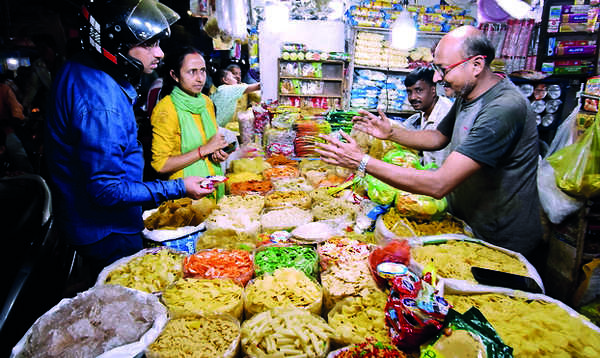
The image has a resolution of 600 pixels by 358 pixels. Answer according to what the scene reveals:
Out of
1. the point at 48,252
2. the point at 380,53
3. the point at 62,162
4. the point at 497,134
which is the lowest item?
the point at 48,252

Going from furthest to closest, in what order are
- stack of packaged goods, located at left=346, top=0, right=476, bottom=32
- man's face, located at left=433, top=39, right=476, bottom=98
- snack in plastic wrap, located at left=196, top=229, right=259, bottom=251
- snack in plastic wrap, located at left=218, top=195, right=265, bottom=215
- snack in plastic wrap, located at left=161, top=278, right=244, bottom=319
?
1. stack of packaged goods, located at left=346, top=0, right=476, bottom=32
2. snack in plastic wrap, located at left=218, top=195, right=265, bottom=215
3. snack in plastic wrap, located at left=196, top=229, right=259, bottom=251
4. man's face, located at left=433, top=39, right=476, bottom=98
5. snack in plastic wrap, located at left=161, top=278, right=244, bottom=319

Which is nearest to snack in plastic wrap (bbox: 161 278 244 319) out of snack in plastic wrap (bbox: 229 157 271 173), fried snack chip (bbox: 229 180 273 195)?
fried snack chip (bbox: 229 180 273 195)

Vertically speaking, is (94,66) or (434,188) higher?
(94,66)

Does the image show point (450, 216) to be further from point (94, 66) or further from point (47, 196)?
point (47, 196)

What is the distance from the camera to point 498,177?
1706 millimetres

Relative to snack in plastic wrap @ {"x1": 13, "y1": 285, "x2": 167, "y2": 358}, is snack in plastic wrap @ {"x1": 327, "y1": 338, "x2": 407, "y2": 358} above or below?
below

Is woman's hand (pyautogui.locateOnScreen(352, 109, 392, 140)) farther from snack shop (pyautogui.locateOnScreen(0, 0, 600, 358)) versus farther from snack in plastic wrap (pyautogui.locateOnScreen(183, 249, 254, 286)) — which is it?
snack in plastic wrap (pyautogui.locateOnScreen(183, 249, 254, 286))

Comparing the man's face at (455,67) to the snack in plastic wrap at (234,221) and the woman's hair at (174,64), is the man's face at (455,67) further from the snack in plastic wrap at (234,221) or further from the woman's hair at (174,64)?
the woman's hair at (174,64)

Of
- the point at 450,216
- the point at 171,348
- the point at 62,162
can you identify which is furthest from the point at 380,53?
the point at 171,348

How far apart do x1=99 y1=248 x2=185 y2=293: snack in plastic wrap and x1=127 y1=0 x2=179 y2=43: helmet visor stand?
3.43ft

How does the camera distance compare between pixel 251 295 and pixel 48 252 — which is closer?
pixel 251 295

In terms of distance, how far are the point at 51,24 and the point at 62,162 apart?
4.91 meters

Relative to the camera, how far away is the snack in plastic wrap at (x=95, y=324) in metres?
1.06

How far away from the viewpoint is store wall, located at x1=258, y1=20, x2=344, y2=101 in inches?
250
